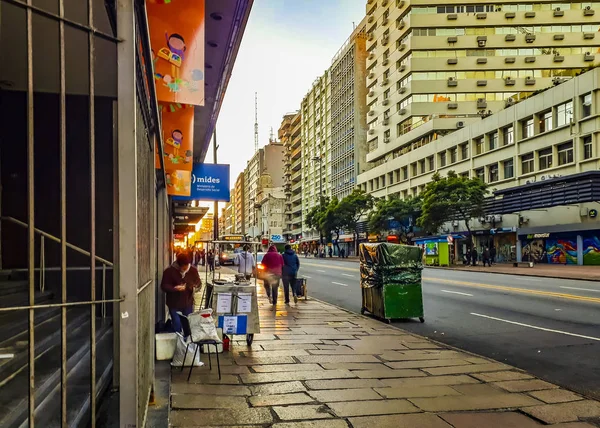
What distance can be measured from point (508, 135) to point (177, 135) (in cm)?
4685

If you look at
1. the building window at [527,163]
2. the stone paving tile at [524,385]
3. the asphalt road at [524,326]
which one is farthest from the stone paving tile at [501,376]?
the building window at [527,163]

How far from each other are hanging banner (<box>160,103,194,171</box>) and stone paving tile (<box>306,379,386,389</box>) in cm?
452

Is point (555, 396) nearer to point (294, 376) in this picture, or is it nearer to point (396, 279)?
point (294, 376)

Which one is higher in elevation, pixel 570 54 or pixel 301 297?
pixel 570 54

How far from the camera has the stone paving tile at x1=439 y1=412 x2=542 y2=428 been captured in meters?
5.23

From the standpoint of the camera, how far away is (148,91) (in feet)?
14.5

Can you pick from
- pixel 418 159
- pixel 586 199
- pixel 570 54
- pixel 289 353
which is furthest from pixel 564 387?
pixel 570 54

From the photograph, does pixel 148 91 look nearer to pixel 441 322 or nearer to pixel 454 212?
pixel 441 322

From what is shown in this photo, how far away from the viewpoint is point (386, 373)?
24.2 feet

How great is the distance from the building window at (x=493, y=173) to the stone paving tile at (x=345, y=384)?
48.6 meters

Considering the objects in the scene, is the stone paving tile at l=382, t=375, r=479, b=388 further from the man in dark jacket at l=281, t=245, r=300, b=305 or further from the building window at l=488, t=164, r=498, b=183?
the building window at l=488, t=164, r=498, b=183

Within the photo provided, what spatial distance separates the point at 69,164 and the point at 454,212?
40893 mm

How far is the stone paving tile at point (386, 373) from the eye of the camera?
282 inches

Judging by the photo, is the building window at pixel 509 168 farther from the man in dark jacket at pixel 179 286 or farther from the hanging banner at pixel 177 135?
the man in dark jacket at pixel 179 286
